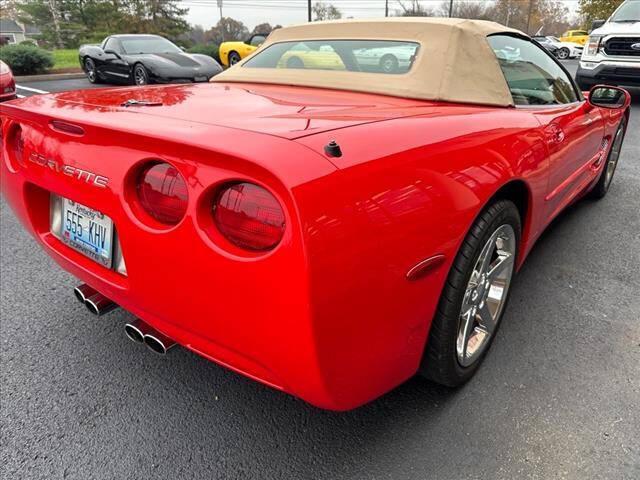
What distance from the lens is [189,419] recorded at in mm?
1846

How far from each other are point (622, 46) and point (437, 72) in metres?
8.71

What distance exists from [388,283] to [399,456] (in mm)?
729

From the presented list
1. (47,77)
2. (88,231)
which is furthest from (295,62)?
(47,77)

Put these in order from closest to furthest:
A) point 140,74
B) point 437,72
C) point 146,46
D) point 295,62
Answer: point 437,72
point 295,62
point 140,74
point 146,46

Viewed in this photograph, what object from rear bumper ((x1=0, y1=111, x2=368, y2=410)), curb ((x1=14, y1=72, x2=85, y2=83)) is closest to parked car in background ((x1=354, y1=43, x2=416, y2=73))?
rear bumper ((x1=0, y1=111, x2=368, y2=410))

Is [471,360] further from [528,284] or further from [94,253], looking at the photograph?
[94,253]

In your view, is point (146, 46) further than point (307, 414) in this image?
Yes

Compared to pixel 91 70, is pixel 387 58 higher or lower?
higher

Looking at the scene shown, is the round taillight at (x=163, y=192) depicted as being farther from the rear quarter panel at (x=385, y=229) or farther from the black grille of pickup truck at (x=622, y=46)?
the black grille of pickup truck at (x=622, y=46)

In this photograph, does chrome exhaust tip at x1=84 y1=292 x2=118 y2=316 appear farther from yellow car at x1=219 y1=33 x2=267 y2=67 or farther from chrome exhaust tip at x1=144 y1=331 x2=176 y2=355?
yellow car at x1=219 y1=33 x2=267 y2=67

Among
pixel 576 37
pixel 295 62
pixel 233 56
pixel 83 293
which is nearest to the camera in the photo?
pixel 83 293

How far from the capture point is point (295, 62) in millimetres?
2725

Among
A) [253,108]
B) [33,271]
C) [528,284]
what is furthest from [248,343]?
[33,271]

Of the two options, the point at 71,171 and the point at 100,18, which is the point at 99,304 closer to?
the point at 71,171
